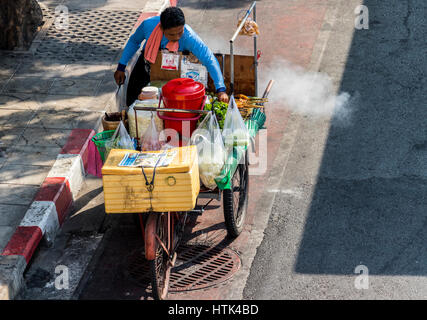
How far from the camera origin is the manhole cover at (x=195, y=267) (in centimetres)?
686

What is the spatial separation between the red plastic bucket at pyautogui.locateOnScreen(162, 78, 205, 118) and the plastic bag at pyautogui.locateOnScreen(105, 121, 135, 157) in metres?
0.47

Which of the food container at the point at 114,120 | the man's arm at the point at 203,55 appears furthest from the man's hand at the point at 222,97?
the food container at the point at 114,120

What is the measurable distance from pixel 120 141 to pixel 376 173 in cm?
342

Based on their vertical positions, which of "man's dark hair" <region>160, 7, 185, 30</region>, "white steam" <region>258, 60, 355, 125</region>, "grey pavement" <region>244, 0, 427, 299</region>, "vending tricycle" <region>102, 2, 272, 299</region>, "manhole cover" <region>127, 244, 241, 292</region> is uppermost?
"man's dark hair" <region>160, 7, 185, 30</region>

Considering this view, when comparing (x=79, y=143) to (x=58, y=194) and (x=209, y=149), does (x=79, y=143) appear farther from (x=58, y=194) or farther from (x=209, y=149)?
(x=209, y=149)

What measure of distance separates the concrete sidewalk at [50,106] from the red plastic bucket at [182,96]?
1918 mm

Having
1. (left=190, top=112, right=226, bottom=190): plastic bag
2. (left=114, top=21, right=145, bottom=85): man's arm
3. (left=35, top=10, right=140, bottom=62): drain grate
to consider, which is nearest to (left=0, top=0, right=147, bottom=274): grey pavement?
(left=35, top=10, right=140, bottom=62): drain grate

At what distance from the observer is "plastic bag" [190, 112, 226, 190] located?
6.49 metres

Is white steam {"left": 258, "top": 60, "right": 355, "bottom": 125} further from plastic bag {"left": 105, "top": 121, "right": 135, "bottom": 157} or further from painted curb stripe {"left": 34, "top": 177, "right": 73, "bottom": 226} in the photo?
plastic bag {"left": 105, "top": 121, "right": 135, "bottom": 157}

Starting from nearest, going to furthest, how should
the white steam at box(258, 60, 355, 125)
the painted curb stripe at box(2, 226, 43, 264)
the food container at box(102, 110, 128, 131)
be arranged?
the painted curb stripe at box(2, 226, 43, 264) → the food container at box(102, 110, 128, 131) → the white steam at box(258, 60, 355, 125)

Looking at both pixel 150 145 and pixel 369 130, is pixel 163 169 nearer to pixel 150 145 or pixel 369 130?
pixel 150 145

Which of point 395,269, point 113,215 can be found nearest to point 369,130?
point 395,269

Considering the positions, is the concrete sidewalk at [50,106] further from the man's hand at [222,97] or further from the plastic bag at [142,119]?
the man's hand at [222,97]
